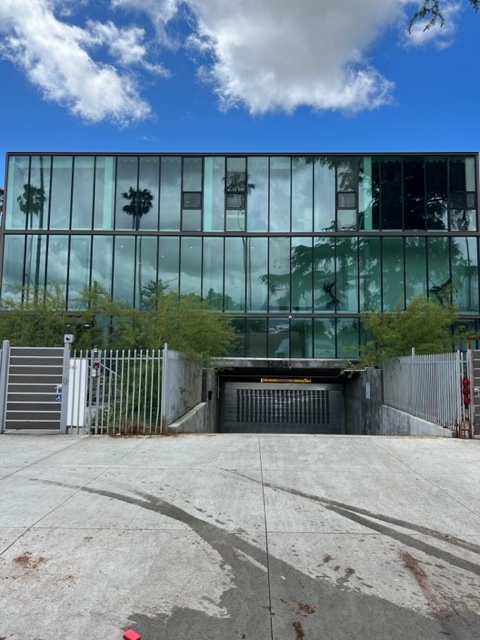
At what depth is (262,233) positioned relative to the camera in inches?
974

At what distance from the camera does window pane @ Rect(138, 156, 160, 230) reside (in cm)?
2489

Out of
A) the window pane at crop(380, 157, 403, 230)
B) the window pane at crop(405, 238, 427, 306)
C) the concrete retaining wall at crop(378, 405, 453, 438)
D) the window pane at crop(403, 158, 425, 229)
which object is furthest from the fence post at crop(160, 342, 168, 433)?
the window pane at crop(403, 158, 425, 229)

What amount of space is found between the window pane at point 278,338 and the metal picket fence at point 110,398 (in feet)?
41.7

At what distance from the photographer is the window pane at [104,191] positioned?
979 inches

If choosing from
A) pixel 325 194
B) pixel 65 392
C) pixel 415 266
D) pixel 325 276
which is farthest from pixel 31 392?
pixel 415 266

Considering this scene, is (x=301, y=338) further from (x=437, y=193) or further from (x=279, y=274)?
(x=437, y=193)

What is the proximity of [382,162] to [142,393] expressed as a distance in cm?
1881

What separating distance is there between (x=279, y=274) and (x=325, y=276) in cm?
225

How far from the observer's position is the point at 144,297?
942 inches

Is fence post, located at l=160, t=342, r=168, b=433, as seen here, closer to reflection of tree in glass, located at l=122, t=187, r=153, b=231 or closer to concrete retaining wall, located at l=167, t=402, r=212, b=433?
concrete retaining wall, located at l=167, t=402, r=212, b=433

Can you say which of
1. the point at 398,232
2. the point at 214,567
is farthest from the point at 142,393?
the point at 398,232

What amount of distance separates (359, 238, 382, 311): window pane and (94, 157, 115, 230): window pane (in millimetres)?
12640

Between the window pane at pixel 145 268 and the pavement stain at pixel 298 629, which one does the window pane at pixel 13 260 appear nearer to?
the window pane at pixel 145 268

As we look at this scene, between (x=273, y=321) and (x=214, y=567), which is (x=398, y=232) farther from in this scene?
(x=214, y=567)
